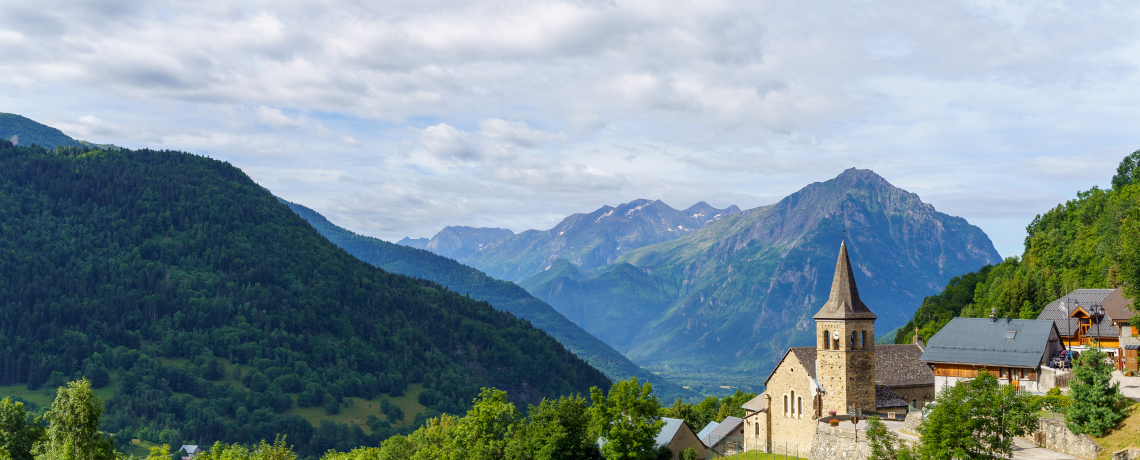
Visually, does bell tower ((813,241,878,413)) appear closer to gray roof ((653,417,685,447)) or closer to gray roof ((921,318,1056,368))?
gray roof ((921,318,1056,368))

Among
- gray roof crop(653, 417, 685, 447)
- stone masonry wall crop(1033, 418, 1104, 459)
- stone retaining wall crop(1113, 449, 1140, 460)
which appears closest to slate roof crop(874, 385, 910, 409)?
stone masonry wall crop(1033, 418, 1104, 459)

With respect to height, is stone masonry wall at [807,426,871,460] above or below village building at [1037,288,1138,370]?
below

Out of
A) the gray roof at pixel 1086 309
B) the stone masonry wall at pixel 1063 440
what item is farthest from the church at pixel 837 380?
the gray roof at pixel 1086 309

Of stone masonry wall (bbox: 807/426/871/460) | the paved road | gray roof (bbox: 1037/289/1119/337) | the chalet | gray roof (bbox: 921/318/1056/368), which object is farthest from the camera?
gray roof (bbox: 1037/289/1119/337)

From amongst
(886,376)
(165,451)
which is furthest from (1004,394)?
(165,451)

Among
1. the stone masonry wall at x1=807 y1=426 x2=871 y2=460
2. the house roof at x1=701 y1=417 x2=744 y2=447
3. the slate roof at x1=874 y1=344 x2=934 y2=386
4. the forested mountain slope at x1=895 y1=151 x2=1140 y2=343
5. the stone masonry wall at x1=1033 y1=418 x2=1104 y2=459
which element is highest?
the forested mountain slope at x1=895 y1=151 x2=1140 y2=343

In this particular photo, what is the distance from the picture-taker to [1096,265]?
117 metres

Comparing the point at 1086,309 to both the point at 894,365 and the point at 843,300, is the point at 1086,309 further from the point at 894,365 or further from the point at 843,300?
the point at 843,300

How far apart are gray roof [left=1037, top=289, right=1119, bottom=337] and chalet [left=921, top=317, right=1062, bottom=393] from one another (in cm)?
1135

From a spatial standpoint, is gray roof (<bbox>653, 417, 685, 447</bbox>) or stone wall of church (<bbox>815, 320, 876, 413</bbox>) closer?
stone wall of church (<bbox>815, 320, 876, 413</bbox>)

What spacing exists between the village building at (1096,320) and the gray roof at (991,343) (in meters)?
9.79

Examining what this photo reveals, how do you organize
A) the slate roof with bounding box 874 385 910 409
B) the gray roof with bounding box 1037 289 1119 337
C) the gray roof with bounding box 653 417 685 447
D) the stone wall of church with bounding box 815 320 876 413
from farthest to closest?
the gray roof with bounding box 1037 289 1119 337, the gray roof with bounding box 653 417 685 447, the slate roof with bounding box 874 385 910 409, the stone wall of church with bounding box 815 320 876 413

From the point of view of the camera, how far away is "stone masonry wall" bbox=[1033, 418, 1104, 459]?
163 ft

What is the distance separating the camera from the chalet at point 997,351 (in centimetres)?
7300
